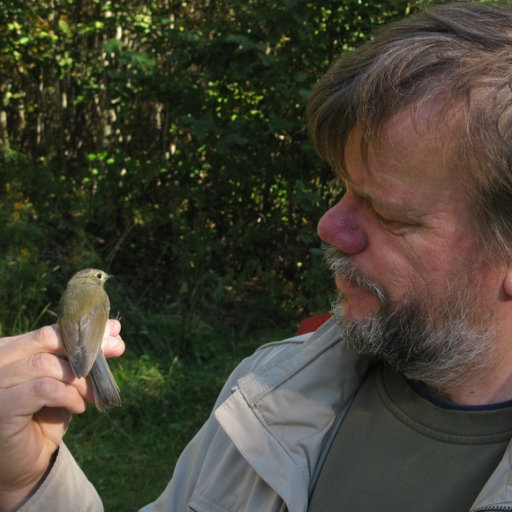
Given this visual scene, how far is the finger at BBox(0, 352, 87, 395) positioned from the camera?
70.6 inches

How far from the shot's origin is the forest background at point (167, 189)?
5.80 metres

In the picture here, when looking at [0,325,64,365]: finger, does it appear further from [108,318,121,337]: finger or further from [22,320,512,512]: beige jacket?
[22,320,512,512]: beige jacket

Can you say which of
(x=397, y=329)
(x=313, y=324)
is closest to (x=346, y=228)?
(x=397, y=329)

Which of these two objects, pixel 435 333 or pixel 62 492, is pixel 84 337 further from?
pixel 435 333

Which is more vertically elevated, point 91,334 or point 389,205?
point 389,205

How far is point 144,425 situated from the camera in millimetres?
5613

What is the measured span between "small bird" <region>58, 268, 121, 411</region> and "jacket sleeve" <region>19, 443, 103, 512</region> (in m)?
0.19

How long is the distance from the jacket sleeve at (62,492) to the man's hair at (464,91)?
1.25m

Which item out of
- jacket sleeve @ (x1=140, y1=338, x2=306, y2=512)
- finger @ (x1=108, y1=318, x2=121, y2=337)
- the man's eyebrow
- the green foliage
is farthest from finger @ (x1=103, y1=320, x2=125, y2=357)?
the green foliage

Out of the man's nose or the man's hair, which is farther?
the man's nose

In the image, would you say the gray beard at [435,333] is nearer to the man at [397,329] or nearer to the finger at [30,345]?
the man at [397,329]

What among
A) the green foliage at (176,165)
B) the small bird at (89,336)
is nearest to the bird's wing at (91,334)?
the small bird at (89,336)

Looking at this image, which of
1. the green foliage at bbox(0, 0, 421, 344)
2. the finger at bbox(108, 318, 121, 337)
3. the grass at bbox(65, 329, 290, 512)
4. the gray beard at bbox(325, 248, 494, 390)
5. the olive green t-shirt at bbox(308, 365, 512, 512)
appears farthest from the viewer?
the green foliage at bbox(0, 0, 421, 344)

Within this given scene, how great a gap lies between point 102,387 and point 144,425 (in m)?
3.76
